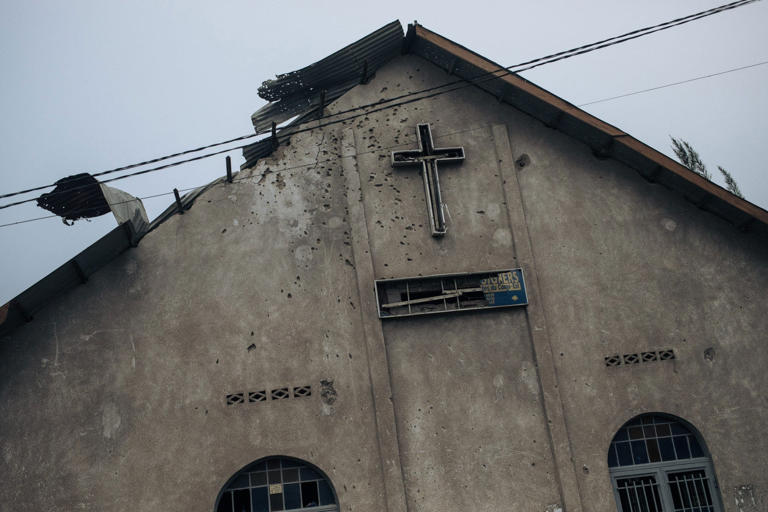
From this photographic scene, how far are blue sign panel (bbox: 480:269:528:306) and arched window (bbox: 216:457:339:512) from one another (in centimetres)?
359

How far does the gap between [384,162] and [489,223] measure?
195 cm

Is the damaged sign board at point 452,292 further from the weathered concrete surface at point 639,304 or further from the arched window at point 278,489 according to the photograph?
the arched window at point 278,489

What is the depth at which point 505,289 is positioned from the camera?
32.5 feet

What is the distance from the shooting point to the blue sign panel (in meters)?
9.86

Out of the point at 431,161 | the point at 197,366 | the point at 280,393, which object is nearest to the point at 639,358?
the point at 431,161

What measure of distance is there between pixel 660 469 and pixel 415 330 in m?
4.13

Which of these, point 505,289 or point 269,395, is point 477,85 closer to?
point 505,289

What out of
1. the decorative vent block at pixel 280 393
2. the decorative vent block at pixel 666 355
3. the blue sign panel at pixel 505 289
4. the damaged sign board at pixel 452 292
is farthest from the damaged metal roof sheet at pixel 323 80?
the decorative vent block at pixel 666 355

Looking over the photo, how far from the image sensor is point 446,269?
10039mm

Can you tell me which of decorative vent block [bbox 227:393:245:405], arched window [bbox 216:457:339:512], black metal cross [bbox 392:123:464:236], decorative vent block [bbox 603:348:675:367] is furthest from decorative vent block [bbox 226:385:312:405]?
decorative vent block [bbox 603:348:675:367]

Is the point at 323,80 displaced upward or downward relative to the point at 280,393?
upward

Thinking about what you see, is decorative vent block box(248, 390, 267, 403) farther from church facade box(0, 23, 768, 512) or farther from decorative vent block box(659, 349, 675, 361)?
decorative vent block box(659, 349, 675, 361)

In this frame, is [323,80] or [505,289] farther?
[323,80]

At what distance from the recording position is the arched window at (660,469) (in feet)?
31.0
